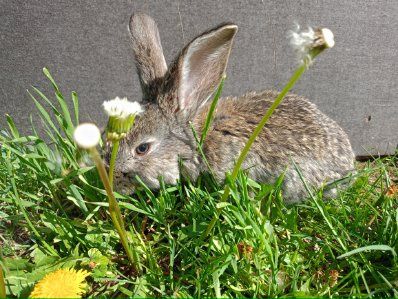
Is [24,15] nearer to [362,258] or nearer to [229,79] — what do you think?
[229,79]

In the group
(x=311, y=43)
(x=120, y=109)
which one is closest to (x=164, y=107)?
(x=120, y=109)

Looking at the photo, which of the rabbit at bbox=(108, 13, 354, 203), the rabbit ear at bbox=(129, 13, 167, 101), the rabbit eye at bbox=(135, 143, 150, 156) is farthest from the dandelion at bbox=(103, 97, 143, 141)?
the rabbit ear at bbox=(129, 13, 167, 101)

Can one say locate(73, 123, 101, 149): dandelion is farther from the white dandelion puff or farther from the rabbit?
the rabbit

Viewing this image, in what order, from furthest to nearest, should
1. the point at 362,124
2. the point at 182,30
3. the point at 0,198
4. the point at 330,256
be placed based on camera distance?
1. the point at 362,124
2. the point at 182,30
3. the point at 0,198
4. the point at 330,256

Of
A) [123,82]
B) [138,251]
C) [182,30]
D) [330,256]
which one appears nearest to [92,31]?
[123,82]

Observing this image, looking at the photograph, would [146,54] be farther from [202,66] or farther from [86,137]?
[86,137]

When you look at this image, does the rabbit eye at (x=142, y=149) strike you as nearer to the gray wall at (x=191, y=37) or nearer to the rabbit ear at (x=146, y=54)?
the rabbit ear at (x=146, y=54)

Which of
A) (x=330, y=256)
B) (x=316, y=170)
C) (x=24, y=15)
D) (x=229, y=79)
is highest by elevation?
(x=24, y=15)
